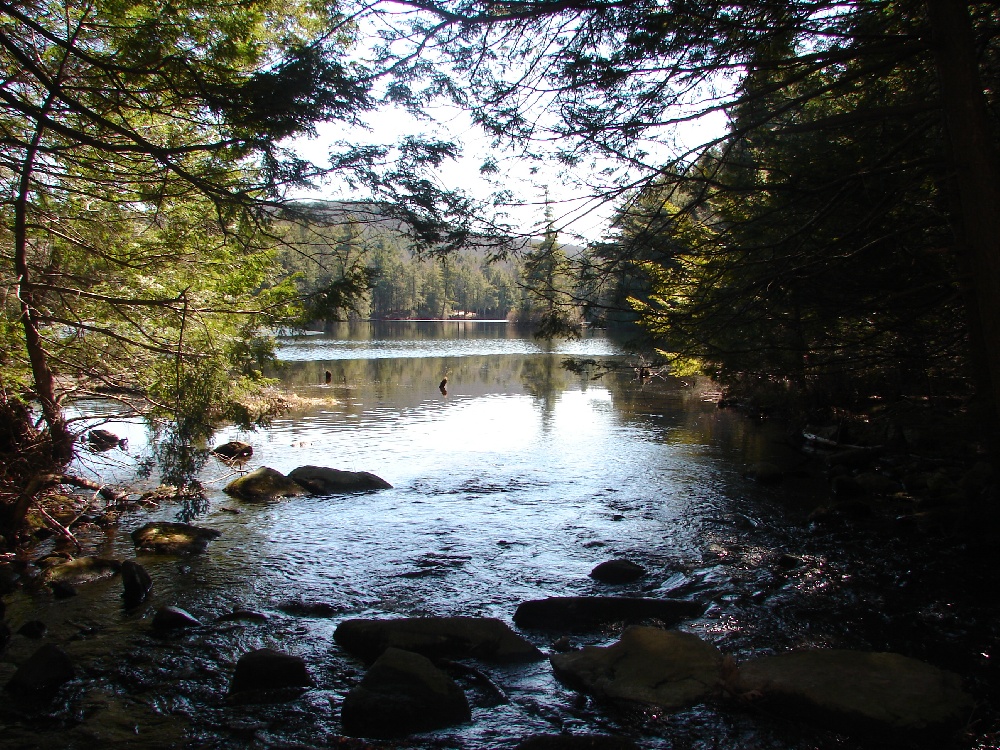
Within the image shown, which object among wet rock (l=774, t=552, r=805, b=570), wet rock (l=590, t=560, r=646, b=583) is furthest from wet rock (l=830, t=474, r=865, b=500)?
wet rock (l=590, t=560, r=646, b=583)

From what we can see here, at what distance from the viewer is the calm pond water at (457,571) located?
482 centimetres

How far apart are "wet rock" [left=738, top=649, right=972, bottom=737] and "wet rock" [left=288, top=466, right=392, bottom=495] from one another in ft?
26.8

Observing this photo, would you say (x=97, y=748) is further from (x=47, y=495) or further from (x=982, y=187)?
(x=982, y=187)

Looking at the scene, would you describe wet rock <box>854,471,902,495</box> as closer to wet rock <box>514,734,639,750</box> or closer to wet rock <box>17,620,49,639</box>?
wet rock <box>514,734,639,750</box>

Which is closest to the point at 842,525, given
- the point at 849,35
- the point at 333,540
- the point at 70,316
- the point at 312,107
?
the point at 849,35

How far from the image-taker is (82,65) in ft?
25.1

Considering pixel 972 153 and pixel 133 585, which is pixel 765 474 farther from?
pixel 133 585

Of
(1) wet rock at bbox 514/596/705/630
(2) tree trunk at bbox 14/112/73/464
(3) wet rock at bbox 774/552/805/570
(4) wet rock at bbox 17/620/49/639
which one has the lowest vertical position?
(4) wet rock at bbox 17/620/49/639

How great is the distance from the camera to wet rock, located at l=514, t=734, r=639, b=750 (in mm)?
4273

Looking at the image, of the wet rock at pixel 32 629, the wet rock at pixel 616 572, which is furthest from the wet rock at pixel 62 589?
the wet rock at pixel 616 572

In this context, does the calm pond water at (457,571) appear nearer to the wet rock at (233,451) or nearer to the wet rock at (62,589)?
the wet rock at (62,589)

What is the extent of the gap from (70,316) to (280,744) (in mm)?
6780

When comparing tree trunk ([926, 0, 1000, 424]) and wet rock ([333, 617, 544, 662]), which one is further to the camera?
wet rock ([333, 617, 544, 662])

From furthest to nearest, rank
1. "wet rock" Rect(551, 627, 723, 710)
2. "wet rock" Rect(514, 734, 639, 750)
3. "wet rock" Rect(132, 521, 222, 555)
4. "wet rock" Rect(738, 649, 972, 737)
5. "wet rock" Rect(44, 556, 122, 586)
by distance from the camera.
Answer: "wet rock" Rect(132, 521, 222, 555), "wet rock" Rect(44, 556, 122, 586), "wet rock" Rect(551, 627, 723, 710), "wet rock" Rect(738, 649, 972, 737), "wet rock" Rect(514, 734, 639, 750)
